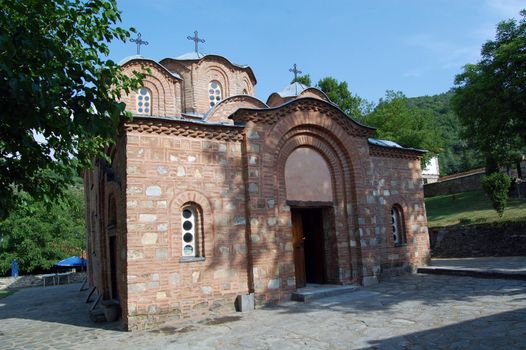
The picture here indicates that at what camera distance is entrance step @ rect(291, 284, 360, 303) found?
357 inches

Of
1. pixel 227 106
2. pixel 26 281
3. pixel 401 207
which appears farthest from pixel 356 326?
pixel 26 281

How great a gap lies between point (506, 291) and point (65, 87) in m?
8.76

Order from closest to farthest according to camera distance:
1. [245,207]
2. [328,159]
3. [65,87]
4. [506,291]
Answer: [65,87]
[506,291]
[245,207]
[328,159]

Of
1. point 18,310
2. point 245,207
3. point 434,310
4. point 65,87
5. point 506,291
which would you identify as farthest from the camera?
point 18,310

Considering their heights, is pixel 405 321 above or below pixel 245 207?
below

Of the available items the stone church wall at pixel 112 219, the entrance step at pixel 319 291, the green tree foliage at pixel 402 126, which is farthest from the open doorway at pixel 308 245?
the green tree foliage at pixel 402 126

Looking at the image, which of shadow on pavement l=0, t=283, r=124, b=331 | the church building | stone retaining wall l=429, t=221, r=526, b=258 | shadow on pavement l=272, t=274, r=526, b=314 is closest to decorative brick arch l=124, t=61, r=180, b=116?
the church building

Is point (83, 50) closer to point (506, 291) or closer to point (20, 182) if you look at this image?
point (20, 182)

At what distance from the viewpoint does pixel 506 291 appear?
324 inches

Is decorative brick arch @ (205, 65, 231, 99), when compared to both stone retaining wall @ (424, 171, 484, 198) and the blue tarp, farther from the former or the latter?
stone retaining wall @ (424, 171, 484, 198)

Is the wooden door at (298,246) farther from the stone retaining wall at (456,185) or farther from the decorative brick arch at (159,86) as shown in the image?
the stone retaining wall at (456,185)

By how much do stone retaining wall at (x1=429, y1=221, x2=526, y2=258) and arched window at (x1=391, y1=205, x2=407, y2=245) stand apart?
24.5 ft

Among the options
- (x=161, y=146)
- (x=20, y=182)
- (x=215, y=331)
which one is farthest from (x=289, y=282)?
(x=20, y=182)

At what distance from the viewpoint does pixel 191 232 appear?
28.8 feet
